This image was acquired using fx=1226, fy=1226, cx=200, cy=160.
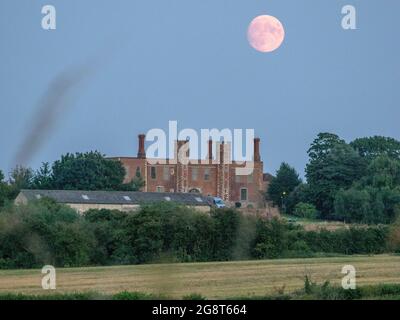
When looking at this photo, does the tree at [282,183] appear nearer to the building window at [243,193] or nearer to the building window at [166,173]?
Answer: the building window at [243,193]

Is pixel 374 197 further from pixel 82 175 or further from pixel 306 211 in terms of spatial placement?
pixel 82 175

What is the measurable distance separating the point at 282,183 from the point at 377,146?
9.51 meters

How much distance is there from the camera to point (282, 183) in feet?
356

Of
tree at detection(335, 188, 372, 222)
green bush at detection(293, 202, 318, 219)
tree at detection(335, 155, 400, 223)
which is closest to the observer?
tree at detection(335, 155, 400, 223)

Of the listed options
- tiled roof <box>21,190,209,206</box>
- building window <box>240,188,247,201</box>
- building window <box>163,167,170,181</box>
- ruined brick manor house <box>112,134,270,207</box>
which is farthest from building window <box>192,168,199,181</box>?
tiled roof <box>21,190,209,206</box>

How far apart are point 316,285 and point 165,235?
2058 cm

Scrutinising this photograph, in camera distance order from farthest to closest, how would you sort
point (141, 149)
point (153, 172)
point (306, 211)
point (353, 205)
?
point (153, 172), point (141, 149), point (306, 211), point (353, 205)

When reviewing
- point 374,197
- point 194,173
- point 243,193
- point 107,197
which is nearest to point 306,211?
point 374,197

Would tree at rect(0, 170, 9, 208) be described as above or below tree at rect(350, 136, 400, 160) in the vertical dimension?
below

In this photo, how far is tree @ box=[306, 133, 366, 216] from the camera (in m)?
97.1

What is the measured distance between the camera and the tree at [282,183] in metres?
106

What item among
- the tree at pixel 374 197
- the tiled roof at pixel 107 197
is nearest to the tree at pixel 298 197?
the tree at pixel 374 197

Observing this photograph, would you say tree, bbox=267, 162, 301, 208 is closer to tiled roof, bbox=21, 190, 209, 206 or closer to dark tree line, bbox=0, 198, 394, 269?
tiled roof, bbox=21, 190, 209, 206

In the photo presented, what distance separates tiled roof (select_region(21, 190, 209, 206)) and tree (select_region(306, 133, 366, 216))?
1177 centimetres
